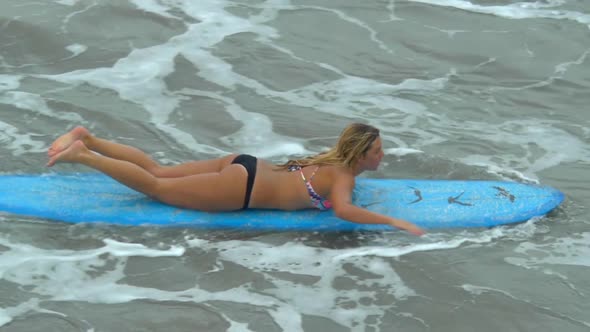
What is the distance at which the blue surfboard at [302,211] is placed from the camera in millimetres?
5609

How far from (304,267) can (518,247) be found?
4.60 feet

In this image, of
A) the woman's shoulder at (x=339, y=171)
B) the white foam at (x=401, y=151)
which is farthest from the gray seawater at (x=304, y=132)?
the woman's shoulder at (x=339, y=171)

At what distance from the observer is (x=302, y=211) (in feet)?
18.8

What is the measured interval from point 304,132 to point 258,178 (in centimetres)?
179

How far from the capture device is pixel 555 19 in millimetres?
10391

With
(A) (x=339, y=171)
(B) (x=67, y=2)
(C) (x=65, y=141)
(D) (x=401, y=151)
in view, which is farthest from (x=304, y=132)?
(B) (x=67, y=2)

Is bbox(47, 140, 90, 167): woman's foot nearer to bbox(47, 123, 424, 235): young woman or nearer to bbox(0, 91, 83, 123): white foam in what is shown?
bbox(47, 123, 424, 235): young woman

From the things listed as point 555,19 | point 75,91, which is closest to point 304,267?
point 75,91

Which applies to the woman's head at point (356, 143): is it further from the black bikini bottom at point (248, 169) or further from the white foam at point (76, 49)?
the white foam at point (76, 49)

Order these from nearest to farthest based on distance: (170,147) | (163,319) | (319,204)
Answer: (163,319) → (319,204) → (170,147)

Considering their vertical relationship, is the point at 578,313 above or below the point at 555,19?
below

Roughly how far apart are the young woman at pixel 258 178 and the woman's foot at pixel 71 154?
0.31 ft

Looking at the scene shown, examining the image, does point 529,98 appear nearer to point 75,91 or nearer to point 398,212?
point 398,212

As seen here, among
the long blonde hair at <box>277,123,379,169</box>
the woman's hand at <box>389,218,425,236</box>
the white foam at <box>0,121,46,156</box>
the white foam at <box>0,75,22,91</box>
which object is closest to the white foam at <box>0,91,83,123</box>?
the white foam at <box>0,75,22,91</box>
